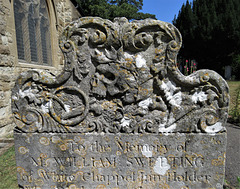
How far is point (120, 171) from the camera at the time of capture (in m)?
1.94

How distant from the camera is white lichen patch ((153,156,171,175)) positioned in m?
1.92

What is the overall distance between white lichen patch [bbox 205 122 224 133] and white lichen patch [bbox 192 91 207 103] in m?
0.32

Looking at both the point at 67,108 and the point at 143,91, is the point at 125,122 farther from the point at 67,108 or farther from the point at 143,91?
the point at 67,108

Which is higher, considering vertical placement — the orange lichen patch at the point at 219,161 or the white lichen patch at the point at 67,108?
the white lichen patch at the point at 67,108

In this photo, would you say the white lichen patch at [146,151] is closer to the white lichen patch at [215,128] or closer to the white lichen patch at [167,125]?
the white lichen patch at [167,125]

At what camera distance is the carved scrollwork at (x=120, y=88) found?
1.73m

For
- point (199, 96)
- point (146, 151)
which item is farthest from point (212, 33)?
point (146, 151)

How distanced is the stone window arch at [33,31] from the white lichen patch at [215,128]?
5570mm

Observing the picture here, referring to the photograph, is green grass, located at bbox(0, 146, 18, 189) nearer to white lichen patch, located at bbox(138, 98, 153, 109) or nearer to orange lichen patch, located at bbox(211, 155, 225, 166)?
white lichen patch, located at bbox(138, 98, 153, 109)

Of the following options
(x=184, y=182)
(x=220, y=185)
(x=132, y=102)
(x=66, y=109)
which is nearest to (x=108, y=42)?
(x=132, y=102)

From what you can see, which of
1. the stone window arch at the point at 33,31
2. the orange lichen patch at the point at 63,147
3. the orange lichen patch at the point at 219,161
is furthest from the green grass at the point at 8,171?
the stone window arch at the point at 33,31

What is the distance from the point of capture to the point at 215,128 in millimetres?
1834

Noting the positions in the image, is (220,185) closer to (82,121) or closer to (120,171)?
(120,171)

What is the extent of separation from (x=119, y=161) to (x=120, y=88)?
87 centimetres
